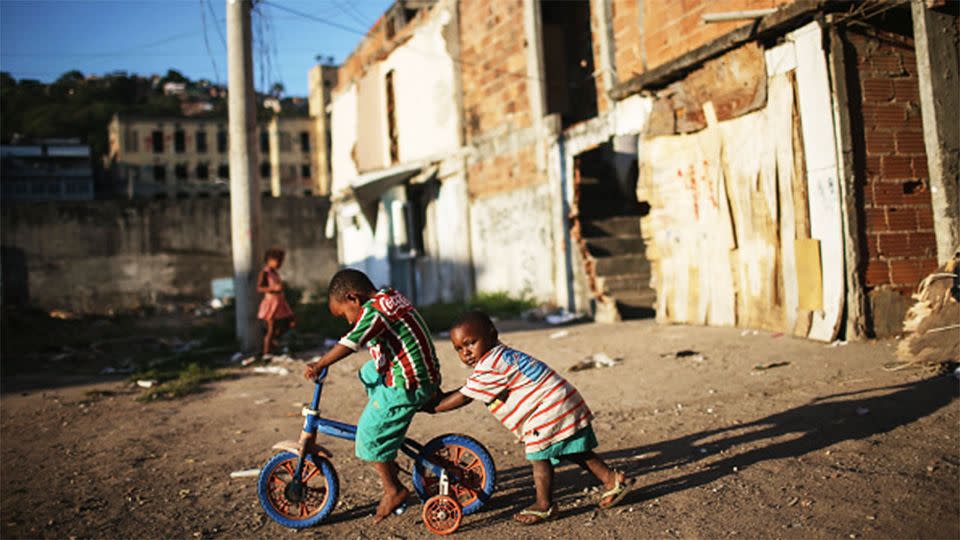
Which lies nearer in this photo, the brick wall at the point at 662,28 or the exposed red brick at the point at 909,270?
the exposed red brick at the point at 909,270

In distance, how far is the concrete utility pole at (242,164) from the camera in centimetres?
955

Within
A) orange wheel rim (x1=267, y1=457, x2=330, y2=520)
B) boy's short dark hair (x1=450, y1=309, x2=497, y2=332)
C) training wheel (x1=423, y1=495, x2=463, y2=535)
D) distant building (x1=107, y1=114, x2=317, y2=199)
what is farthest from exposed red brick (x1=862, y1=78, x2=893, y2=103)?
distant building (x1=107, y1=114, x2=317, y2=199)


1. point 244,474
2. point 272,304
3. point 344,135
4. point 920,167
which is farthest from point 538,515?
point 344,135

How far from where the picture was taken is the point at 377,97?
718 inches

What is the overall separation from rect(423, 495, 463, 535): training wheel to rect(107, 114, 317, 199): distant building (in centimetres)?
5733

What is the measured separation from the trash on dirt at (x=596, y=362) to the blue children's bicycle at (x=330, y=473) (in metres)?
4.01

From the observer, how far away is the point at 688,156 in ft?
29.5

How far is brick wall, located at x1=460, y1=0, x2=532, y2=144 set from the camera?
1285 centimetres

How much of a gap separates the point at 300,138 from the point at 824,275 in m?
61.8

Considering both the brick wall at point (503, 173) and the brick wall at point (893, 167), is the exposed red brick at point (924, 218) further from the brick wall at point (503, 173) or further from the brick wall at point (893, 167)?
the brick wall at point (503, 173)

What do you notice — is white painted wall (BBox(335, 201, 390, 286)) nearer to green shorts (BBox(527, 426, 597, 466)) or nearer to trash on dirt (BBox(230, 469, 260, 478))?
trash on dirt (BBox(230, 469, 260, 478))

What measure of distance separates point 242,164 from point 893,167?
24.4 ft

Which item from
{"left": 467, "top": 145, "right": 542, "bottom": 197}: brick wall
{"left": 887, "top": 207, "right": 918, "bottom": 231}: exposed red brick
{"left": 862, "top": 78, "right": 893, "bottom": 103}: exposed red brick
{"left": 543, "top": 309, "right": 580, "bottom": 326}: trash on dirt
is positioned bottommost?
{"left": 543, "top": 309, "right": 580, "bottom": 326}: trash on dirt

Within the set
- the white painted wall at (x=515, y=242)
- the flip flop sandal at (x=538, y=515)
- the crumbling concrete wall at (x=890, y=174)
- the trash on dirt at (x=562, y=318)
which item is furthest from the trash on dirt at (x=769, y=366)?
the white painted wall at (x=515, y=242)
